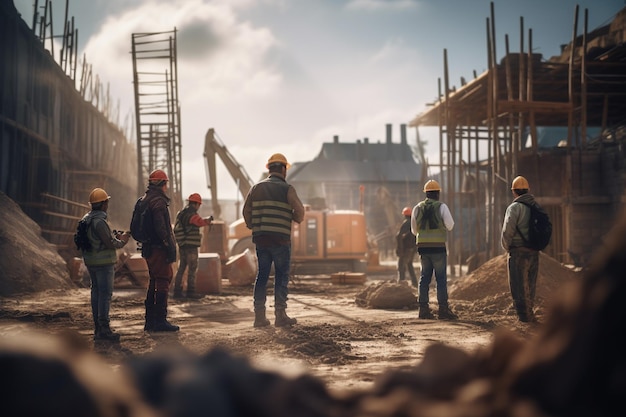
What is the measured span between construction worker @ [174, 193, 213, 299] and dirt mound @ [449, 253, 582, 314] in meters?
5.32

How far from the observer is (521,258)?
7914mm

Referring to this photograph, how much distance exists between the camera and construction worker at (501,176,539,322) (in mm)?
7844

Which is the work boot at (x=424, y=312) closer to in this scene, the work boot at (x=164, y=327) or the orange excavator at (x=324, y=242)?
the work boot at (x=164, y=327)

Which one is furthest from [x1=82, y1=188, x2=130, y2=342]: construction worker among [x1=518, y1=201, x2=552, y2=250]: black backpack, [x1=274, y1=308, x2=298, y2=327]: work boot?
[x1=518, y1=201, x2=552, y2=250]: black backpack

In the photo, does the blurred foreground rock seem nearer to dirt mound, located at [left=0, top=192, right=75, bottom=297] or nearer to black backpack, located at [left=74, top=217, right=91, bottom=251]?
black backpack, located at [left=74, top=217, right=91, bottom=251]

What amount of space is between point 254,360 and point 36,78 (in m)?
21.0

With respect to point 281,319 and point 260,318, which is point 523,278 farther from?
point 260,318

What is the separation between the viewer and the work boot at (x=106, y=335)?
6.55 meters

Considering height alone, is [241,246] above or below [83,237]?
below

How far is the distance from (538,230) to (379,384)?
6.79 m

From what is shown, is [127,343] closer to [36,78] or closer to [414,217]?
[414,217]

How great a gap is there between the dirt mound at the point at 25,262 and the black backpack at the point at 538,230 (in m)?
10.8

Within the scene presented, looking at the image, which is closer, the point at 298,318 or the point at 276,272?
the point at 276,272

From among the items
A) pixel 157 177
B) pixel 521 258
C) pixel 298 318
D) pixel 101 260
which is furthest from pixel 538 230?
pixel 101 260
